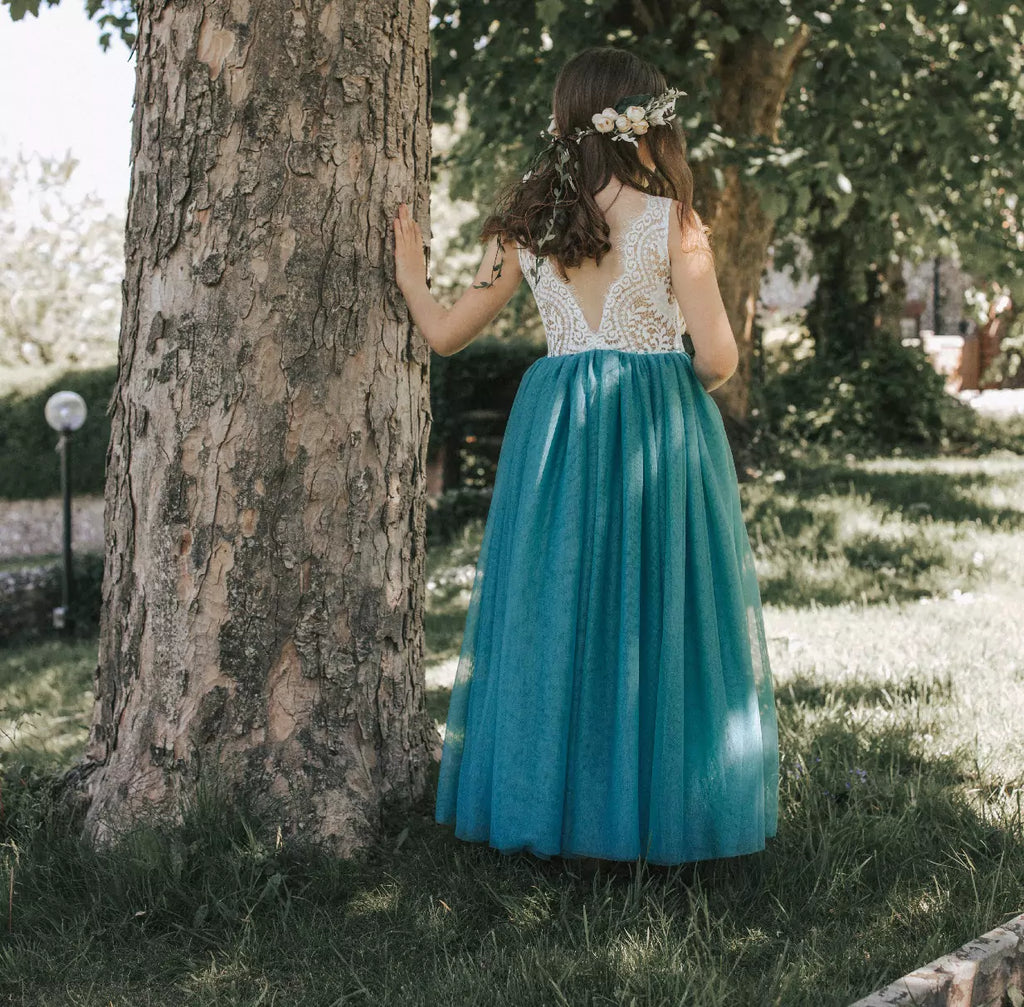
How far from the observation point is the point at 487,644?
258 centimetres

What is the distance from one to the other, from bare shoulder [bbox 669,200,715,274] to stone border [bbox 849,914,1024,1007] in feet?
4.67

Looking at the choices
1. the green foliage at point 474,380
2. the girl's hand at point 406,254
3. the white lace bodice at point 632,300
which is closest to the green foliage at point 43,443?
the green foliage at point 474,380

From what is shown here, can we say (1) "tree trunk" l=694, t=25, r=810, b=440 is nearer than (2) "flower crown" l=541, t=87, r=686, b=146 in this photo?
No

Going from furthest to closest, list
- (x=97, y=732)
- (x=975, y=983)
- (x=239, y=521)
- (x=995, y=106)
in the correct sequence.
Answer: (x=995, y=106) < (x=97, y=732) < (x=239, y=521) < (x=975, y=983)

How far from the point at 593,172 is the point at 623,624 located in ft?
3.26

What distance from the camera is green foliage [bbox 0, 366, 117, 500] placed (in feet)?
42.4

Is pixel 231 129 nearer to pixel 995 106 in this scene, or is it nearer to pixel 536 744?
pixel 536 744

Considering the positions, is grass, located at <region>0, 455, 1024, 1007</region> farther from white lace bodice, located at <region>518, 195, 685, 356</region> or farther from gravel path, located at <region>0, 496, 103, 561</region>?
gravel path, located at <region>0, 496, 103, 561</region>

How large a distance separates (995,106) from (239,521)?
24.3 ft

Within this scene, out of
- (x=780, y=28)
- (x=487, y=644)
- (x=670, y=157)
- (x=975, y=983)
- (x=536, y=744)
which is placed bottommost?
(x=975, y=983)

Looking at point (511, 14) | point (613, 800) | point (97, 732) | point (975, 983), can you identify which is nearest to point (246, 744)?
point (97, 732)

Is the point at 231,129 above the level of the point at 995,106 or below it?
below

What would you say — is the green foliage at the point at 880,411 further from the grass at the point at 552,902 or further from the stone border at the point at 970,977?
the stone border at the point at 970,977

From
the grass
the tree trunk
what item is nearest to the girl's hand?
the grass
